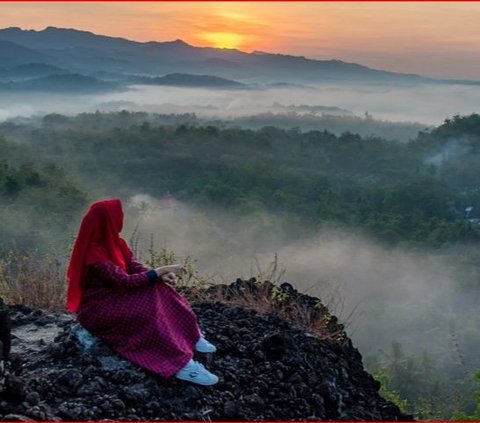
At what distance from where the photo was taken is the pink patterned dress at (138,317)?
420 cm

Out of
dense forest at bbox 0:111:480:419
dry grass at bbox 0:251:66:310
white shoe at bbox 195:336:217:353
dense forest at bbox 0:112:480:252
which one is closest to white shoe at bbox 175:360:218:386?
white shoe at bbox 195:336:217:353

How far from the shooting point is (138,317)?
4.23 m

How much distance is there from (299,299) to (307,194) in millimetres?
34967

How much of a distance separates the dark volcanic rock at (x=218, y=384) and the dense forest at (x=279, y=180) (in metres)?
9.24

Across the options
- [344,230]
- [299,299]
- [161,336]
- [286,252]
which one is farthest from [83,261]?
[344,230]

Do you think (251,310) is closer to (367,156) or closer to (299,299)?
(299,299)

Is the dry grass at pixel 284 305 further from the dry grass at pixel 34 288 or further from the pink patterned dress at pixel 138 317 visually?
the pink patterned dress at pixel 138 317

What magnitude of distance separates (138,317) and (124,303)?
0.40 ft

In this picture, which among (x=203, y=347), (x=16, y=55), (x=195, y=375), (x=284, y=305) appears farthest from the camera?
(x=16, y=55)

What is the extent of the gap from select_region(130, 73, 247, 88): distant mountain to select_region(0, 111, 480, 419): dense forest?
210 ft

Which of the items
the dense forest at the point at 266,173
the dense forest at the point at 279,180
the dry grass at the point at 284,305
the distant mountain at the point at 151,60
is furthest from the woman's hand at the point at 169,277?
the distant mountain at the point at 151,60

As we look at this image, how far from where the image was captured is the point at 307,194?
40.8m

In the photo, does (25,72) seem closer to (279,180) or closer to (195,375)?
(279,180)

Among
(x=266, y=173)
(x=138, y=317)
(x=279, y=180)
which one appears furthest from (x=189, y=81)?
(x=138, y=317)
